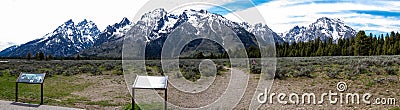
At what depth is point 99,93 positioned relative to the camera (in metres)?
18.7

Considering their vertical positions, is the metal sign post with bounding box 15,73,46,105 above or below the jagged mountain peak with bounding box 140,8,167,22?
below

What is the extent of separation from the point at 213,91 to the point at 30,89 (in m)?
9.38

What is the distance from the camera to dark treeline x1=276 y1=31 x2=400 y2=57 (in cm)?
6738

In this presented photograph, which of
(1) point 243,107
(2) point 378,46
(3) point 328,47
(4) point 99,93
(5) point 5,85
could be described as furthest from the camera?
(3) point 328,47

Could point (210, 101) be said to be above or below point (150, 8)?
below

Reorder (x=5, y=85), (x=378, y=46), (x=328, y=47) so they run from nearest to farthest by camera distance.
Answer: (x=5, y=85) → (x=378, y=46) → (x=328, y=47)

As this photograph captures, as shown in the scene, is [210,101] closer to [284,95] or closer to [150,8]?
[284,95]

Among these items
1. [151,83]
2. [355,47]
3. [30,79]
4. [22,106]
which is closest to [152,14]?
[151,83]

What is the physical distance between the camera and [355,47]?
68688 millimetres

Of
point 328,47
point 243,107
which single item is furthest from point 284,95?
point 328,47

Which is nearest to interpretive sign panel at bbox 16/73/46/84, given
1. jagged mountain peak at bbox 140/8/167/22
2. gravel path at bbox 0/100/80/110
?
gravel path at bbox 0/100/80/110

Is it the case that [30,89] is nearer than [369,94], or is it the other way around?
[369,94]

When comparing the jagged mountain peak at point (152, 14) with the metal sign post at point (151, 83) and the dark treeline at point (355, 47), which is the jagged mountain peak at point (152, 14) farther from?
the dark treeline at point (355, 47)

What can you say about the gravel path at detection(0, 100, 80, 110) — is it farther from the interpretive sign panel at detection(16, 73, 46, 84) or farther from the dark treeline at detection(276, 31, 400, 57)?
the dark treeline at detection(276, 31, 400, 57)
